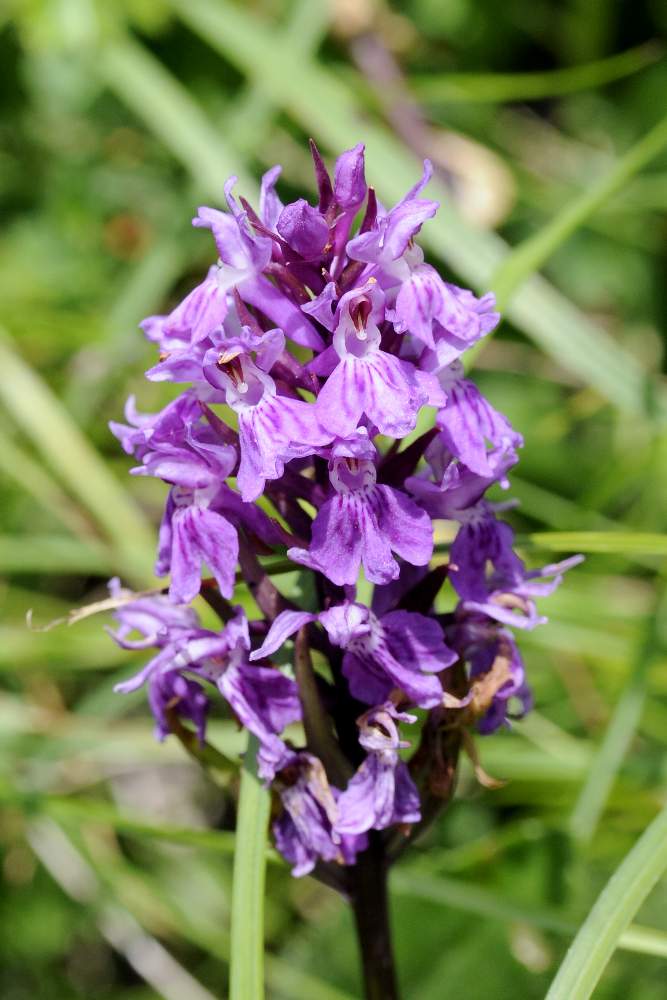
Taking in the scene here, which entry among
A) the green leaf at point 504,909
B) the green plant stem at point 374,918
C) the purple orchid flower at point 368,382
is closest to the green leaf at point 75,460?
the green leaf at point 504,909

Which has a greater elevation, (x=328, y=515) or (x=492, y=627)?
(x=328, y=515)

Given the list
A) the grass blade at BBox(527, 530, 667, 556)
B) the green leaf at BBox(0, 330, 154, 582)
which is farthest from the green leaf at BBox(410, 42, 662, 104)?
the grass blade at BBox(527, 530, 667, 556)

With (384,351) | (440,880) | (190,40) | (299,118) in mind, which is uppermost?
(190,40)

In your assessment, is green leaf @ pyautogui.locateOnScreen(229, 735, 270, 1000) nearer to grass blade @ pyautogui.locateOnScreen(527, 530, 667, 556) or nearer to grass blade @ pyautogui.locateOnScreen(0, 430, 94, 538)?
grass blade @ pyautogui.locateOnScreen(527, 530, 667, 556)

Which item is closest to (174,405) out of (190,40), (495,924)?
(495,924)

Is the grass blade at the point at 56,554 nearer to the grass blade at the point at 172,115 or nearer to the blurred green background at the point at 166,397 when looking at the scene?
the blurred green background at the point at 166,397

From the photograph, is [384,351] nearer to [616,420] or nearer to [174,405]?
[174,405]

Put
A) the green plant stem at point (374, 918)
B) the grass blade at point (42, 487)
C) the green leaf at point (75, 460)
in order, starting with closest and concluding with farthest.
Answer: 1. the green plant stem at point (374, 918)
2. the green leaf at point (75, 460)
3. the grass blade at point (42, 487)
